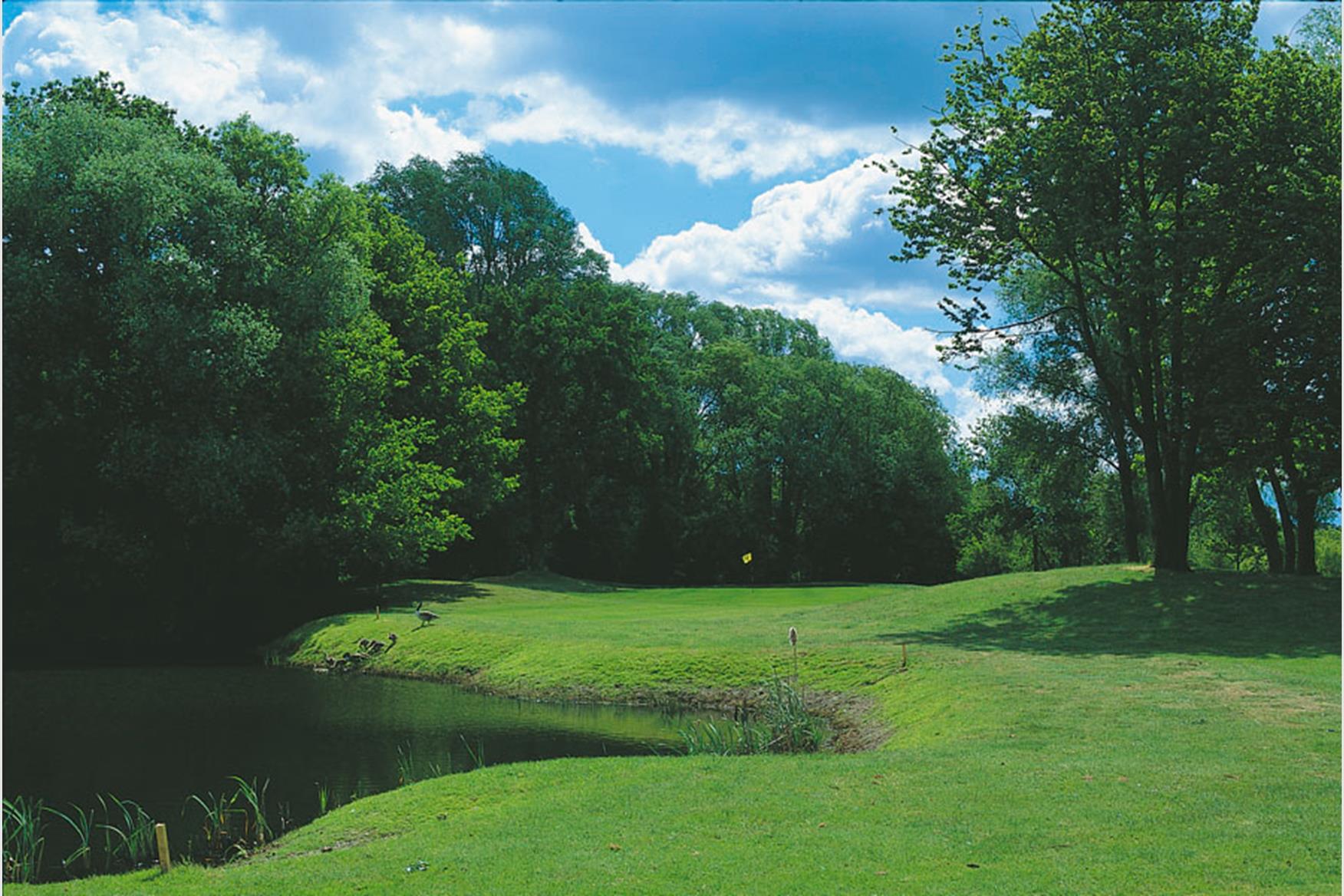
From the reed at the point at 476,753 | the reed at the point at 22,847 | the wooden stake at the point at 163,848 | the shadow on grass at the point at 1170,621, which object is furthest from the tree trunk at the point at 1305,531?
the reed at the point at 22,847

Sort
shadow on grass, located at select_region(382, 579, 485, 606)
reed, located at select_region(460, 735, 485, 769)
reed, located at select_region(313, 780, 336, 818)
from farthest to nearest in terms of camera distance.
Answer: shadow on grass, located at select_region(382, 579, 485, 606) < reed, located at select_region(460, 735, 485, 769) < reed, located at select_region(313, 780, 336, 818)

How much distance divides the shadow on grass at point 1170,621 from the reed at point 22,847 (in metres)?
19.2

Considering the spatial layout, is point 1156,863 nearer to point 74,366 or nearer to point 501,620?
point 501,620

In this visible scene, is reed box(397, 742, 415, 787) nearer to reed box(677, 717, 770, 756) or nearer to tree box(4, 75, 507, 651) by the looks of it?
reed box(677, 717, 770, 756)

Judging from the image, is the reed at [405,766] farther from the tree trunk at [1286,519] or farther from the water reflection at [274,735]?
the tree trunk at [1286,519]

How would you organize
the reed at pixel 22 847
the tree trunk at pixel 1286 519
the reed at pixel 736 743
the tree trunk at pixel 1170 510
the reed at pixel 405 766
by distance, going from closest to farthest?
the reed at pixel 22 847, the reed at pixel 736 743, the reed at pixel 405 766, the tree trunk at pixel 1170 510, the tree trunk at pixel 1286 519

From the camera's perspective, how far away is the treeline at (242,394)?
35656 millimetres

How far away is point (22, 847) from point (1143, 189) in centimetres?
3163

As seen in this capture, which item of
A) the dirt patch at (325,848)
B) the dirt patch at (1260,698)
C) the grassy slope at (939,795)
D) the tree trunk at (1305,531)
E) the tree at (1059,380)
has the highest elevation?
the tree at (1059,380)

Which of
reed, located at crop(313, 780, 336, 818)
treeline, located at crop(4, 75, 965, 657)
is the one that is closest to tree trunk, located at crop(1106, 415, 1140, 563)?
treeline, located at crop(4, 75, 965, 657)

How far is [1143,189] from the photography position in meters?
33.3

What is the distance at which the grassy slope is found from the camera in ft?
32.1

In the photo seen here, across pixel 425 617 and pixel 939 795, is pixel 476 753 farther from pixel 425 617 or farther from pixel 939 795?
pixel 425 617

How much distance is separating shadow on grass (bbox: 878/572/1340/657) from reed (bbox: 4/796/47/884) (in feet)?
63.1
